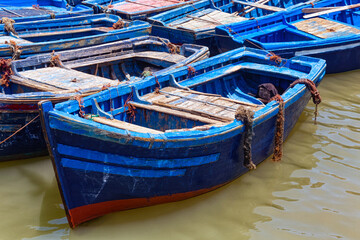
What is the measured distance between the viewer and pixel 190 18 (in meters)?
13.2

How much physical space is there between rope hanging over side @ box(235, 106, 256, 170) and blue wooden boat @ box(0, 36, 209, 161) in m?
2.44

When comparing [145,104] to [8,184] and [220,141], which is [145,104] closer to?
[220,141]

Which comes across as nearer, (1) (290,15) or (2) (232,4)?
(1) (290,15)

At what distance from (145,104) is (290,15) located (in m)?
7.17

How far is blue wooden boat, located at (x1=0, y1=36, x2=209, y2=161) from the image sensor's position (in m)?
7.44

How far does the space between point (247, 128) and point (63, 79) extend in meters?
3.88

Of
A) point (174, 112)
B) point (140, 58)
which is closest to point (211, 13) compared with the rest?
point (140, 58)

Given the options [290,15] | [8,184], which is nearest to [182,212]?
[8,184]

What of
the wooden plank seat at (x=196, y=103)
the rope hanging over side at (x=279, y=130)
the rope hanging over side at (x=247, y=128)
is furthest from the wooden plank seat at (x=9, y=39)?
the rope hanging over side at (x=279, y=130)

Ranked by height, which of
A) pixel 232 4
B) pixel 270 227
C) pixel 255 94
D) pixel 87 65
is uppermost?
pixel 232 4

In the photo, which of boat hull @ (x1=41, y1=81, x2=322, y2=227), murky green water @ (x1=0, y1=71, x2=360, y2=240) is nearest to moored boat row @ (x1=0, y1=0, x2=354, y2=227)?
boat hull @ (x1=41, y1=81, x2=322, y2=227)

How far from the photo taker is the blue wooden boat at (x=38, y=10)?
12352 millimetres

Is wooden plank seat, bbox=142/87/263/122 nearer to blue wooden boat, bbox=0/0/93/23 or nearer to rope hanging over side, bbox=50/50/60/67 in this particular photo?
rope hanging over side, bbox=50/50/60/67

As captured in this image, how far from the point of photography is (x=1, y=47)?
948 centimetres
